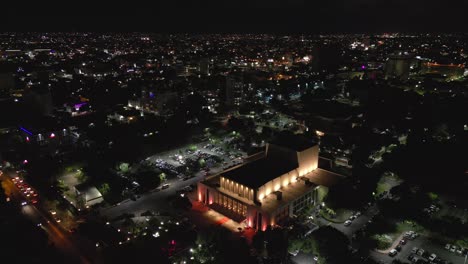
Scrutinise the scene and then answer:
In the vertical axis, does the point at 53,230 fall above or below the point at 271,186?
below

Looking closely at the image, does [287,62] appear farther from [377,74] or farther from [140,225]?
[140,225]

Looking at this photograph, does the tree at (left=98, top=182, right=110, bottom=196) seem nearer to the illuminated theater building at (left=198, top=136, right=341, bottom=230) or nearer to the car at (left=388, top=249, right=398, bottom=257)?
the illuminated theater building at (left=198, top=136, right=341, bottom=230)

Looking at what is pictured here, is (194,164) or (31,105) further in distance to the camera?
(31,105)

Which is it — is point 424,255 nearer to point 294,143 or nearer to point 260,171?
point 260,171

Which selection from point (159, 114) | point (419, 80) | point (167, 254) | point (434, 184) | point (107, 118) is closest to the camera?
point (167, 254)

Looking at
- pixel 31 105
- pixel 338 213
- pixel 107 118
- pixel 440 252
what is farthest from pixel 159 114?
pixel 440 252

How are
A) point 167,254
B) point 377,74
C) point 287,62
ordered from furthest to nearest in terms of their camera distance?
point 287,62 < point 377,74 < point 167,254

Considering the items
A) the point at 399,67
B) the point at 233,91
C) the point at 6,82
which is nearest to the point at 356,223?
the point at 233,91

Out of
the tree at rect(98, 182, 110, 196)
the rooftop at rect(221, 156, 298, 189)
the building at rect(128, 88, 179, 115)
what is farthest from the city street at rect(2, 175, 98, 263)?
the building at rect(128, 88, 179, 115)
